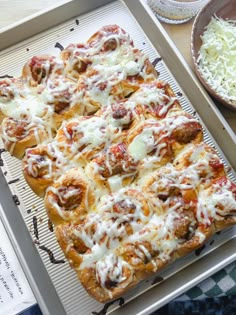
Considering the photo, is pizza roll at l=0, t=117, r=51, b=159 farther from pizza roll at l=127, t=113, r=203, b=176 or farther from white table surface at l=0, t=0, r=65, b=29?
white table surface at l=0, t=0, r=65, b=29

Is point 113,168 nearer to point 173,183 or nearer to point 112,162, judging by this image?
point 112,162

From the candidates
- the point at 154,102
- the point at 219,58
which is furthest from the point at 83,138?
the point at 219,58

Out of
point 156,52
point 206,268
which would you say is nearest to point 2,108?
point 156,52

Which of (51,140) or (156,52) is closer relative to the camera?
(51,140)

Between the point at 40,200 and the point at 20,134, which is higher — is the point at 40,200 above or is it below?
below

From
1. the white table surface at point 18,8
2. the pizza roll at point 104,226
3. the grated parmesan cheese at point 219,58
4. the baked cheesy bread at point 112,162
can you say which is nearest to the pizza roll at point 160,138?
the baked cheesy bread at point 112,162

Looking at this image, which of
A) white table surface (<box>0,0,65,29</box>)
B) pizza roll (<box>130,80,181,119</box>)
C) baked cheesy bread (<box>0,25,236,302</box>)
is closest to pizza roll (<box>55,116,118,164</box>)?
baked cheesy bread (<box>0,25,236,302</box>)

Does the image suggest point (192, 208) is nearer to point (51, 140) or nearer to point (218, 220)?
point (218, 220)
